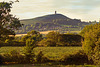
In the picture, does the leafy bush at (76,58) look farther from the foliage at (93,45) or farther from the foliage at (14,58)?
the foliage at (14,58)

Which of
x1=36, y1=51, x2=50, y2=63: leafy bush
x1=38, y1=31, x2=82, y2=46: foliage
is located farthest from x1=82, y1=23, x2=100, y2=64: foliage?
x1=38, y1=31, x2=82, y2=46: foliage

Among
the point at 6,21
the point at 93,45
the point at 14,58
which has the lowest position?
the point at 14,58

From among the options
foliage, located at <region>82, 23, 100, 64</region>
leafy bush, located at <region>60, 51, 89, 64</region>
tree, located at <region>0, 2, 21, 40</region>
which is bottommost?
leafy bush, located at <region>60, 51, 89, 64</region>

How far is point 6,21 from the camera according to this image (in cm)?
4081

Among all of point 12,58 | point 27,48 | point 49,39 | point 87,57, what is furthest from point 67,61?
point 49,39

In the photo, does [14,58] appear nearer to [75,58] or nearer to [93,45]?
[75,58]

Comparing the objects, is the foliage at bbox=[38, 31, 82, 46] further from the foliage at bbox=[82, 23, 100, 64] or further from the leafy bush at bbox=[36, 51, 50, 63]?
the foliage at bbox=[82, 23, 100, 64]

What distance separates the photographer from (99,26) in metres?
41.9

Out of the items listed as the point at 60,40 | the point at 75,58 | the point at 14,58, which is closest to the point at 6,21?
the point at 14,58

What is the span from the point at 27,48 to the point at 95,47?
1793 cm

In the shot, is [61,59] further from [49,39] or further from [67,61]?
[49,39]

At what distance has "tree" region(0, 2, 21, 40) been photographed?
130 ft

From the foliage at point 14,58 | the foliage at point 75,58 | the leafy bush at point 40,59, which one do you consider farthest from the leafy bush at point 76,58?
the foliage at point 14,58

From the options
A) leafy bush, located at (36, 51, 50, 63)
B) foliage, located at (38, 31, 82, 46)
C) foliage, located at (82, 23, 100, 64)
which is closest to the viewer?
foliage, located at (82, 23, 100, 64)
